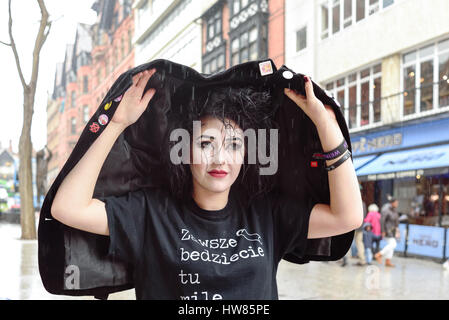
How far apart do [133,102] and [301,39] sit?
31.8 feet

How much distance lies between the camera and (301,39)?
10.2 m

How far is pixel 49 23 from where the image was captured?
2633 mm

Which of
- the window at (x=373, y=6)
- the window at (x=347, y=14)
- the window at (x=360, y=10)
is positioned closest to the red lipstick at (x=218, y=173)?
the window at (x=373, y=6)

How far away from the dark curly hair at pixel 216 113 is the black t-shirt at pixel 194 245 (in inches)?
1.8

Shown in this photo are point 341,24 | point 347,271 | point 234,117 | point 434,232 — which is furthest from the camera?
point 341,24

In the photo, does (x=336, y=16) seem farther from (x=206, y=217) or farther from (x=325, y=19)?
(x=206, y=217)

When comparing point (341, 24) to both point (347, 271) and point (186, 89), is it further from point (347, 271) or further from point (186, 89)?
point (186, 89)

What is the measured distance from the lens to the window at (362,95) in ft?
29.8

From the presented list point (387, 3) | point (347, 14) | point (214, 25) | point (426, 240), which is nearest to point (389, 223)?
point (426, 240)

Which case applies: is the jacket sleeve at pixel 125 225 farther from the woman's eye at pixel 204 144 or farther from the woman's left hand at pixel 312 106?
the woman's left hand at pixel 312 106

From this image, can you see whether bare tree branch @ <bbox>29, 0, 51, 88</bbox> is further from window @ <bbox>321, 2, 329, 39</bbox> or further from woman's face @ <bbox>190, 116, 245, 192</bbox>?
window @ <bbox>321, 2, 329, 39</bbox>
